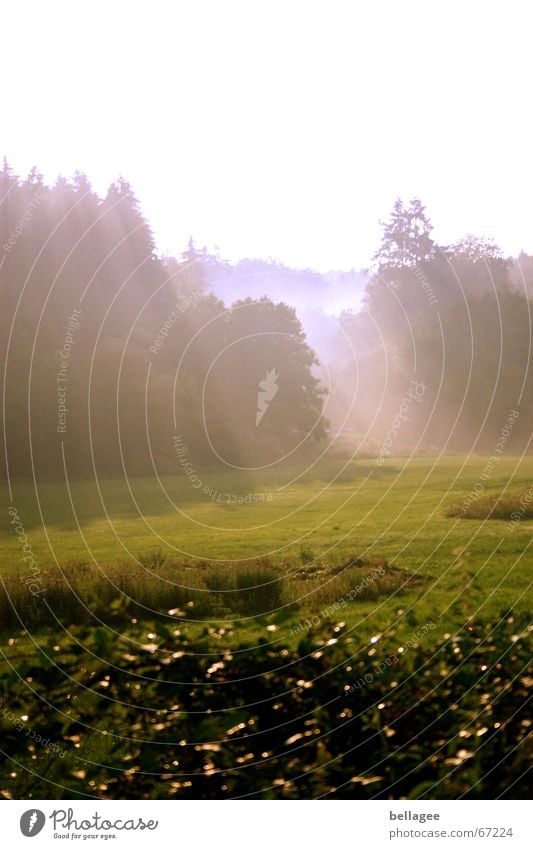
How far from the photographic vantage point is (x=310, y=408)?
73.0 feet

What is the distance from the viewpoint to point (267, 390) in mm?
22266

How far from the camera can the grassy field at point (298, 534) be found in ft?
45.3

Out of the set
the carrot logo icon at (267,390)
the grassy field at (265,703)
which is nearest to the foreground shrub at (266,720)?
the grassy field at (265,703)

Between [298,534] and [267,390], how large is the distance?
505 centimetres

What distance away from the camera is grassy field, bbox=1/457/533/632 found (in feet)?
45.3

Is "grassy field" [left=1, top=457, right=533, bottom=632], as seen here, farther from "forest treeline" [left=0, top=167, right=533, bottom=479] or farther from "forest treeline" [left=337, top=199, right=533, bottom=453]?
"forest treeline" [left=337, top=199, right=533, bottom=453]

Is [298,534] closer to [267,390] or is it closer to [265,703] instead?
[267,390]

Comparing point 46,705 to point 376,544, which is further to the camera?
point 376,544

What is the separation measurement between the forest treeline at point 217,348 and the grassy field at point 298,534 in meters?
0.96
